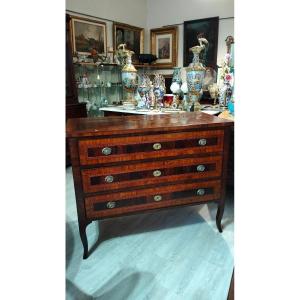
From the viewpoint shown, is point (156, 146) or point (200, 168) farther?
point (200, 168)

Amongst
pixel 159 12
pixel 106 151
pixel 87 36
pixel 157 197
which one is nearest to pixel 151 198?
pixel 157 197

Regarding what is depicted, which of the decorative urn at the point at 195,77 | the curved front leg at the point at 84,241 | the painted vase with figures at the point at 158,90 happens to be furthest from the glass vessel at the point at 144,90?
the curved front leg at the point at 84,241

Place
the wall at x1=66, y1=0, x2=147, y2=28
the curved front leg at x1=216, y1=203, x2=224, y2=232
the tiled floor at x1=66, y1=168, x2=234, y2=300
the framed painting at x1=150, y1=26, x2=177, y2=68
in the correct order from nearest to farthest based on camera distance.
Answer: the tiled floor at x1=66, y1=168, x2=234, y2=300 → the curved front leg at x1=216, y1=203, x2=224, y2=232 → the wall at x1=66, y1=0, x2=147, y2=28 → the framed painting at x1=150, y1=26, x2=177, y2=68

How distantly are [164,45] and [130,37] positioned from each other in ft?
2.41

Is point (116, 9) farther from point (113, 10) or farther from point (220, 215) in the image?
point (220, 215)

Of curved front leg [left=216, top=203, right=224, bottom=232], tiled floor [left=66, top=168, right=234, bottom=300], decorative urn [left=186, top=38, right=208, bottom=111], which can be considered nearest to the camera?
tiled floor [left=66, top=168, right=234, bottom=300]

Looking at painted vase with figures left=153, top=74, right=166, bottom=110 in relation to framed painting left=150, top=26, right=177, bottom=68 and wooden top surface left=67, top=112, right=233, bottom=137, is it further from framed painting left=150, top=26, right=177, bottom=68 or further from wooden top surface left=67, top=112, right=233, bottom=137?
framed painting left=150, top=26, right=177, bottom=68

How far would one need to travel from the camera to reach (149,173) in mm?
1480

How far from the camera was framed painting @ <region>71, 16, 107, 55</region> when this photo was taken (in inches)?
153

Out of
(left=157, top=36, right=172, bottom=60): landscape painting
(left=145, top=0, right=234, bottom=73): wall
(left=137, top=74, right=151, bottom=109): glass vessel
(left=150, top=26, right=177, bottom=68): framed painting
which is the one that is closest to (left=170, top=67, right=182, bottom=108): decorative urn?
(left=137, top=74, right=151, bottom=109): glass vessel

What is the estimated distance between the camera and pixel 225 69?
89.4 inches
